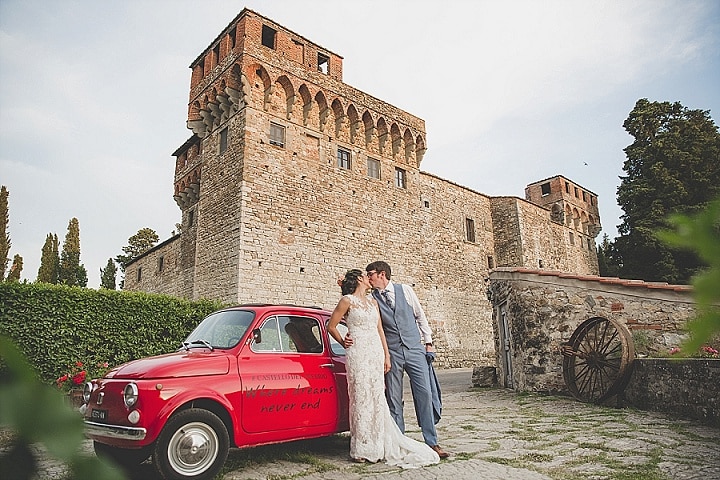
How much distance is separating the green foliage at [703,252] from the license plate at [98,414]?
14.0 ft

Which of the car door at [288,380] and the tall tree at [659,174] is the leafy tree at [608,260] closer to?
the tall tree at [659,174]

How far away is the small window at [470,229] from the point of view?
2348 centimetres

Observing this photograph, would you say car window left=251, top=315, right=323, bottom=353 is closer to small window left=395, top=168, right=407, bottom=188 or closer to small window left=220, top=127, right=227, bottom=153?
small window left=220, top=127, right=227, bottom=153

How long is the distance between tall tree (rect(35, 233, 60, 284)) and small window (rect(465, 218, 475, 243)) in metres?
27.3

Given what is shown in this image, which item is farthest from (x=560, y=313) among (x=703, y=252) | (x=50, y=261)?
(x=50, y=261)

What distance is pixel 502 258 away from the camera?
24750 mm

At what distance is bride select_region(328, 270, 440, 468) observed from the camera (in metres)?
4.33

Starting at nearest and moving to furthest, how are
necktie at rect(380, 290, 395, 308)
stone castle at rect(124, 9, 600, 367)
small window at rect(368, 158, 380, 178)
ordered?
necktie at rect(380, 290, 395, 308) → stone castle at rect(124, 9, 600, 367) → small window at rect(368, 158, 380, 178)

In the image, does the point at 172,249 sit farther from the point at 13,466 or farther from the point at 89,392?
the point at 13,466

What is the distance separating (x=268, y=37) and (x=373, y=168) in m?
6.36

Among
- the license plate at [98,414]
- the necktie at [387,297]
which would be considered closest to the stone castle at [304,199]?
the necktie at [387,297]

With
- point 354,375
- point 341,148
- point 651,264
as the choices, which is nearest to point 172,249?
point 341,148

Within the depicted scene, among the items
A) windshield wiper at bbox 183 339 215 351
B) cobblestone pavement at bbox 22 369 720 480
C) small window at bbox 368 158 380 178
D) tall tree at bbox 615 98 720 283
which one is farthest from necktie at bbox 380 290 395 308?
tall tree at bbox 615 98 720 283

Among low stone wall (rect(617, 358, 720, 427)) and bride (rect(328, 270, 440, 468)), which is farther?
low stone wall (rect(617, 358, 720, 427))
